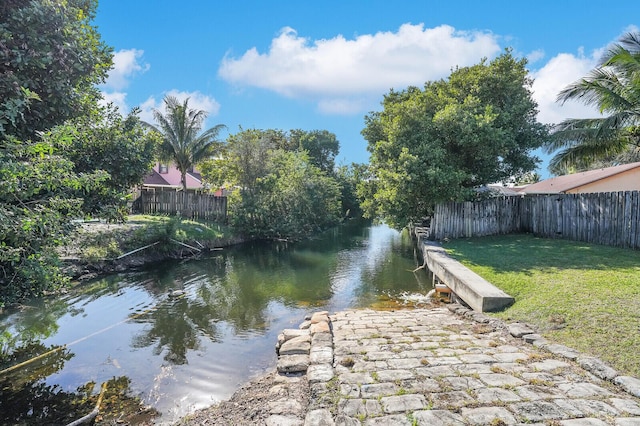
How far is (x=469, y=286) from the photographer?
7188mm

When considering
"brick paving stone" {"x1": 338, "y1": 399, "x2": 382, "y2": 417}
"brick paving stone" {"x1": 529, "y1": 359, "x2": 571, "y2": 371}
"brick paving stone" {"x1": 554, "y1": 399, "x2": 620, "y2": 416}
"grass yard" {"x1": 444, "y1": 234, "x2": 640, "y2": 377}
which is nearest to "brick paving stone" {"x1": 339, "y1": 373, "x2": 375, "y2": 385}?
"brick paving stone" {"x1": 338, "y1": 399, "x2": 382, "y2": 417}

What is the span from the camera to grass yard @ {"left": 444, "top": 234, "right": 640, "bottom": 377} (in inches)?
177

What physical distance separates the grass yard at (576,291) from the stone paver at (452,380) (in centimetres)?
A: 36

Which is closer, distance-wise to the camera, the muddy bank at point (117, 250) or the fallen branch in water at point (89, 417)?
the fallen branch in water at point (89, 417)

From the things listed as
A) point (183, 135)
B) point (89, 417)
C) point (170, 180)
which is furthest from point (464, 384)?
point (170, 180)

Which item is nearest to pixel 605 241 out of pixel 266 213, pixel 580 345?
pixel 580 345

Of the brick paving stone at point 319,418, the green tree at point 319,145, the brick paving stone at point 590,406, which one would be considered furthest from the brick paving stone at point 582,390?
the green tree at point 319,145

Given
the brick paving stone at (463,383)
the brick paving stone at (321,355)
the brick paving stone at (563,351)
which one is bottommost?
the brick paving stone at (321,355)

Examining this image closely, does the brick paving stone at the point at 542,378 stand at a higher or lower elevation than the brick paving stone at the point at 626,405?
lower

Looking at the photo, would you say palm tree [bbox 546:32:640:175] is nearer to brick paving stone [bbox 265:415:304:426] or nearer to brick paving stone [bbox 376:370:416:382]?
brick paving stone [bbox 376:370:416:382]

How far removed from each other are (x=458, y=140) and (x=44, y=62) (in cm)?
1287

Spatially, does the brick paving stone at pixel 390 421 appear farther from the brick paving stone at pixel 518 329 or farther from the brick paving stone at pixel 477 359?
the brick paving stone at pixel 518 329

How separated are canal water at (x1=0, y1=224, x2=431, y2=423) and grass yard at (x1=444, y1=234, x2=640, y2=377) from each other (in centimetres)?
242

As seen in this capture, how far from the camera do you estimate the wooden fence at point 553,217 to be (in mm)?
9555
